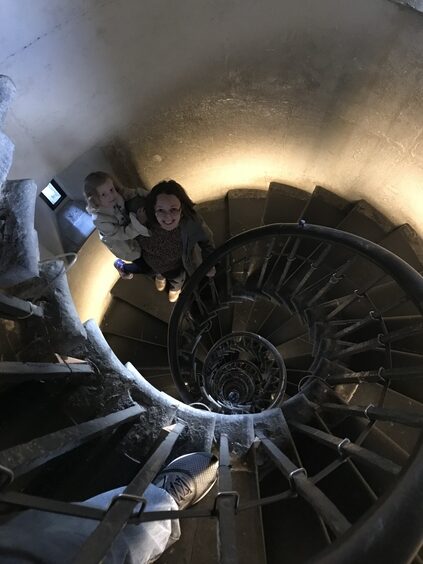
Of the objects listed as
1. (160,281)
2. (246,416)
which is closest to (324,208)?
(160,281)

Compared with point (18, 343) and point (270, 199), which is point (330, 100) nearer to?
point (270, 199)

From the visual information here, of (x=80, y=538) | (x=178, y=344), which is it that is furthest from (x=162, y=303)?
(x=80, y=538)

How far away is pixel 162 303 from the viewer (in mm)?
5625

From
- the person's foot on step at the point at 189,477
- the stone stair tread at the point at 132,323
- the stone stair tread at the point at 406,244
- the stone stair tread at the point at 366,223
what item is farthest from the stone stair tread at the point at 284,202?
the person's foot on step at the point at 189,477

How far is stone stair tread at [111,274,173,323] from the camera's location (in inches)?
212

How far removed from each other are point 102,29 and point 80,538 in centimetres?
286

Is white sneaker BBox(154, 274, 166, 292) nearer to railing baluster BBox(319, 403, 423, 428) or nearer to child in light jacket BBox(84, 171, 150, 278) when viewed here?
child in light jacket BBox(84, 171, 150, 278)

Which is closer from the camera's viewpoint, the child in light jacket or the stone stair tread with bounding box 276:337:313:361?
the child in light jacket

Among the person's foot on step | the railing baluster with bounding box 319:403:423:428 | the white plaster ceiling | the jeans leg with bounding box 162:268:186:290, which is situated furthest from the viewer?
the jeans leg with bounding box 162:268:186:290

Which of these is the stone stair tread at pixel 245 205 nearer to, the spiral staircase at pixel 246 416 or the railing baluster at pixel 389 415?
the spiral staircase at pixel 246 416

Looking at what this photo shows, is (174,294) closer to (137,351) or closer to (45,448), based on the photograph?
(137,351)

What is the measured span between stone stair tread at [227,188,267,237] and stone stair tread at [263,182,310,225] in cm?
22

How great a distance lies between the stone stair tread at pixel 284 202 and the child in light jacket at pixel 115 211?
1.97m

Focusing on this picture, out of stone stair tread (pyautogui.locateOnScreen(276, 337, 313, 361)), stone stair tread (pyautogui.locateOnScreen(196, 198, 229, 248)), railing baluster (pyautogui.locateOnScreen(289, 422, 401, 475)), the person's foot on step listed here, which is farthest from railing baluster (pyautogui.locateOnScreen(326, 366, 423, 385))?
stone stair tread (pyautogui.locateOnScreen(276, 337, 313, 361))
